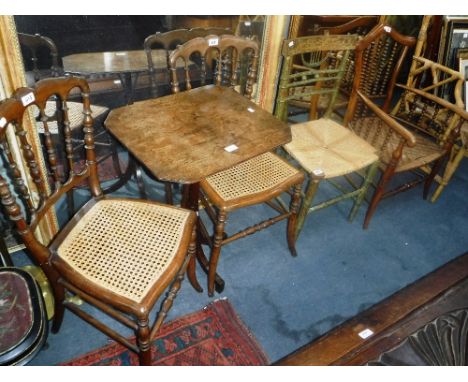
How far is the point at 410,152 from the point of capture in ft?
7.93

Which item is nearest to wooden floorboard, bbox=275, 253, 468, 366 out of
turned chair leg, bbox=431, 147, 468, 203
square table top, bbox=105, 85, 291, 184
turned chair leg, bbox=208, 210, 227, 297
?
turned chair leg, bbox=208, 210, 227, 297

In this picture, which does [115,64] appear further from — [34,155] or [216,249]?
[216,249]

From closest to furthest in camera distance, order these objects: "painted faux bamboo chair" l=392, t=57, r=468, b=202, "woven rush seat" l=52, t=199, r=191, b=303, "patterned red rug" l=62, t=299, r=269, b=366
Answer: "woven rush seat" l=52, t=199, r=191, b=303, "patterned red rug" l=62, t=299, r=269, b=366, "painted faux bamboo chair" l=392, t=57, r=468, b=202

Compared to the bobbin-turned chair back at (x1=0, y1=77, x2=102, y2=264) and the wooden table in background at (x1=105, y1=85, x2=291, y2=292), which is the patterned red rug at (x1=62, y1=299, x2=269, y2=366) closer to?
the wooden table in background at (x1=105, y1=85, x2=291, y2=292)

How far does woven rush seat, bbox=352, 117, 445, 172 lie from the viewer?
2303 millimetres

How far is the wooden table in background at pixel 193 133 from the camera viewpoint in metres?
1.46

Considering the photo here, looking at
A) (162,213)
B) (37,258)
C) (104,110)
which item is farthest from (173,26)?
(37,258)

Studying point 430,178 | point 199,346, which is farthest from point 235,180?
point 430,178

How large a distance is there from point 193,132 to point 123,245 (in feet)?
2.01

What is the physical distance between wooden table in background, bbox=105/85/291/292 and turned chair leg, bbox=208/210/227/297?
7 cm

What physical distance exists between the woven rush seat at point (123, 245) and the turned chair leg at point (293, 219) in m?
0.70

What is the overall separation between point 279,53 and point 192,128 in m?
1.01

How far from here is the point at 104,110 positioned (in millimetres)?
2410

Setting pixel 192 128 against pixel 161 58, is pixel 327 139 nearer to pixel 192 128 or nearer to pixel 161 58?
pixel 192 128
